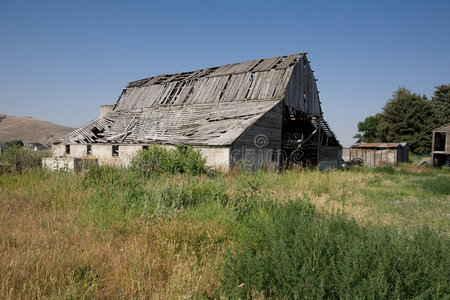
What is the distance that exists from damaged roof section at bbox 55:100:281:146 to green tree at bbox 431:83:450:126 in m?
38.6

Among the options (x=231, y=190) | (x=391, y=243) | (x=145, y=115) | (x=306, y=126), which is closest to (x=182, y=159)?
(x=231, y=190)

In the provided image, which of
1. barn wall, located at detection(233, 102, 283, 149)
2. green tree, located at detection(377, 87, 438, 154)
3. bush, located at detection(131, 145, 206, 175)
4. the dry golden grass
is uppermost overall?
green tree, located at detection(377, 87, 438, 154)

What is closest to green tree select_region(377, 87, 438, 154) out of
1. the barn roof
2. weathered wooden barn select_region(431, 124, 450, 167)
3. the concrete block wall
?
weathered wooden barn select_region(431, 124, 450, 167)

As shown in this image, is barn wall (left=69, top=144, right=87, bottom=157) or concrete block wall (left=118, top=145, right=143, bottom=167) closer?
concrete block wall (left=118, top=145, right=143, bottom=167)

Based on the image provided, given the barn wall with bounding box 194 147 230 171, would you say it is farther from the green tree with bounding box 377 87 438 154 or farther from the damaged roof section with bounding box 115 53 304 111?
the green tree with bounding box 377 87 438 154

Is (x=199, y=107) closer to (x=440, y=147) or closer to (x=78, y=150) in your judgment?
(x=78, y=150)

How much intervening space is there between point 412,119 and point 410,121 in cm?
38

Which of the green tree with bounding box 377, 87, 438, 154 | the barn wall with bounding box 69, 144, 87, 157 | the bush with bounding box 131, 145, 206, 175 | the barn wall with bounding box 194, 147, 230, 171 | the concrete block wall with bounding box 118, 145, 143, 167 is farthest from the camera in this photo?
the green tree with bounding box 377, 87, 438, 154

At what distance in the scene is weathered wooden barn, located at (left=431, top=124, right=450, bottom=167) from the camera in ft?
84.3

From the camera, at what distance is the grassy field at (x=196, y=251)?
9.10 ft

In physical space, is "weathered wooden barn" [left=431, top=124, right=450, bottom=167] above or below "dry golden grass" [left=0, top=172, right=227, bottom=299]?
above

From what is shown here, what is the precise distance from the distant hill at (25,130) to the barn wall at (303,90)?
56.0m

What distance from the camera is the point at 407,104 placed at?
4000 cm

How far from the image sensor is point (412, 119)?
39.3 meters
